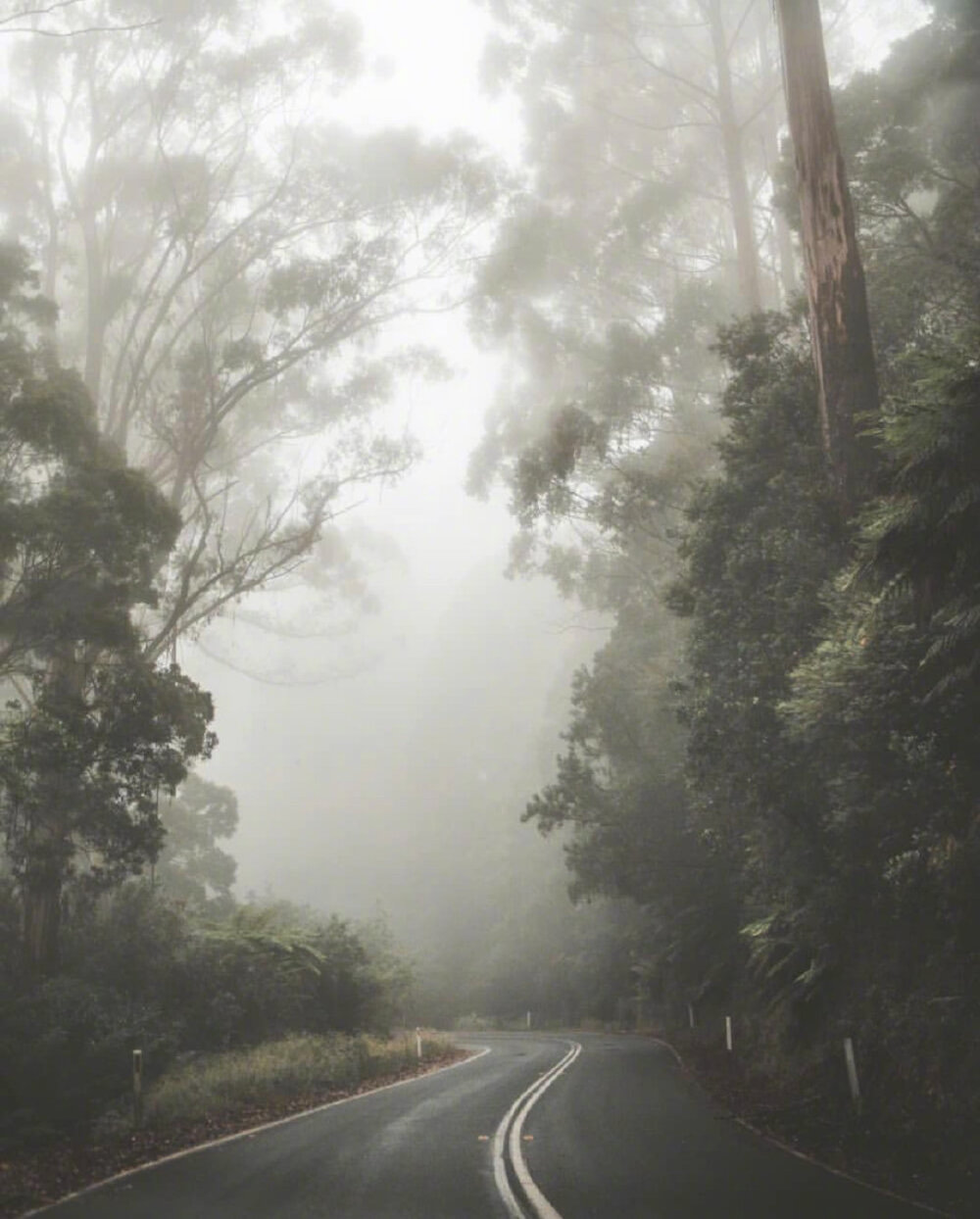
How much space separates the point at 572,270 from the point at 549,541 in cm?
870

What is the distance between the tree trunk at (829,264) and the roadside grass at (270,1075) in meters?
10.8

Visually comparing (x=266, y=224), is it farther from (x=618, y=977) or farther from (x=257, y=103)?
(x=618, y=977)

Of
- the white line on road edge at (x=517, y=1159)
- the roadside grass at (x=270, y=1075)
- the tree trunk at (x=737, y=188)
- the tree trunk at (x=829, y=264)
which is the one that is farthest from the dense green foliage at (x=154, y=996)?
the tree trunk at (x=737, y=188)

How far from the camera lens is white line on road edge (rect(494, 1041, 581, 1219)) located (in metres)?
6.87

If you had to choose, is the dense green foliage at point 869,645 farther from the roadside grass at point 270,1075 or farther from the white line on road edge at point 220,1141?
the roadside grass at point 270,1075

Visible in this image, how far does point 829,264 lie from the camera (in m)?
12.5

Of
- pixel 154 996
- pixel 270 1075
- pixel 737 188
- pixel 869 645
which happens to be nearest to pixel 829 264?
pixel 869 645

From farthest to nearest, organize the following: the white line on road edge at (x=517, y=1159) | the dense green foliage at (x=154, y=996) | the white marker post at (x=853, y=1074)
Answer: the dense green foliage at (x=154, y=996) < the white marker post at (x=853, y=1074) < the white line on road edge at (x=517, y=1159)

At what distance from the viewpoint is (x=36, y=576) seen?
47.2 feet

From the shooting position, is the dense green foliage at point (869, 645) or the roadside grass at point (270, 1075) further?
the roadside grass at point (270, 1075)

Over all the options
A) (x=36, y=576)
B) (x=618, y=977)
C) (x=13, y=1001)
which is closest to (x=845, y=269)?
(x=36, y=576)

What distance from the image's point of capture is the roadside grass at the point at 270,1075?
41.4 feet

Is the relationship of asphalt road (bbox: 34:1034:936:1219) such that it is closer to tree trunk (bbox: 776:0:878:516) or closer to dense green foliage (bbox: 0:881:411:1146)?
dense green foliage (bbox: 0:881:411:1146)

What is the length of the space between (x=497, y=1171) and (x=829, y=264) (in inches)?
422
